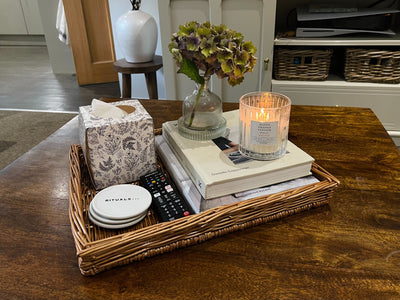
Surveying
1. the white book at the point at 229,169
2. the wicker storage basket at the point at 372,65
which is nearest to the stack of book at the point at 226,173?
the white book at the point at 229,169

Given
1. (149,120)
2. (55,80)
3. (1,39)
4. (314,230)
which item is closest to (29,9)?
(1,39)

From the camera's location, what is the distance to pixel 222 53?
0.62m

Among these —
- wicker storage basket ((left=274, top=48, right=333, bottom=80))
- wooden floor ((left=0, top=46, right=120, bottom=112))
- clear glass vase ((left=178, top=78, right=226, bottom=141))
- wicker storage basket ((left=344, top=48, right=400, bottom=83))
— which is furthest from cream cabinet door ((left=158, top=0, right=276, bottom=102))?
wooden floor ((left=0, top=46, right=120, bottom=112))

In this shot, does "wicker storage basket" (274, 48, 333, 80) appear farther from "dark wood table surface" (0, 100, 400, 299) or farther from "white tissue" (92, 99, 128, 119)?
"white tissue" (92, 99, 128, 119)

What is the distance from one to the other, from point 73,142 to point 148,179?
339 mm

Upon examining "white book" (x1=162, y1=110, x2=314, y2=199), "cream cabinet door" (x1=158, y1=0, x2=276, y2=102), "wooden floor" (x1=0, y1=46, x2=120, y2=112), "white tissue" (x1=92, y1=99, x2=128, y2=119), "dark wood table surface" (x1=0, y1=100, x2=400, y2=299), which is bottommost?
"wooden floor" (x1=0, y1=46, x2=120, y2=112)

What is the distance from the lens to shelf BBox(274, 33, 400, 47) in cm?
154

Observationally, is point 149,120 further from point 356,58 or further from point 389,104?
point 389,104

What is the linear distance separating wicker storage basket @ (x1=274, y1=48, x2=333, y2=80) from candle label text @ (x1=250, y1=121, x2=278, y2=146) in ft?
3.73

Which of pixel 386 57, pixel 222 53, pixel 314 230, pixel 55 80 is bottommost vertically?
pixel 55 80

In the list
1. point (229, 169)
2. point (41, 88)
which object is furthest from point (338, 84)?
point (41, 88)

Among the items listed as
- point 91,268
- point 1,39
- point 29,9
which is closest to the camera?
point 91,268

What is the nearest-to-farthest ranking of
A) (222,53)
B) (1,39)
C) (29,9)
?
(222,53) → (29,9) → (1,39)

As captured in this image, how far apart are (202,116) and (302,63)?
110 cm
